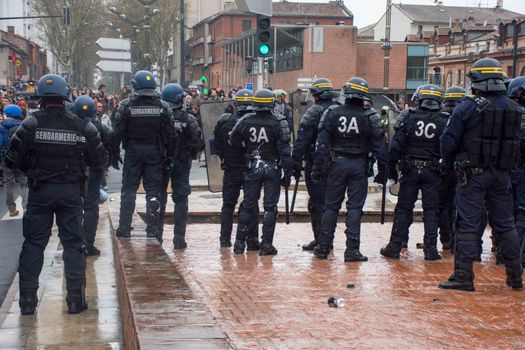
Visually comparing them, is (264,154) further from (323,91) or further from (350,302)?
(350,302)

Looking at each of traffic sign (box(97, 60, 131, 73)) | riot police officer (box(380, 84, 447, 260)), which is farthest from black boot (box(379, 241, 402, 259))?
traffic sign (box(97, 60, 131, 73))

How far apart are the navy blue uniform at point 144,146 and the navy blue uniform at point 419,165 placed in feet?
8.20

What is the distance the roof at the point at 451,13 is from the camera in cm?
→ 9894

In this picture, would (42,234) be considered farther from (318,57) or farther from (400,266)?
(318,57)

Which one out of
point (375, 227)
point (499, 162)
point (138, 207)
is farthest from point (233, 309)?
point (138, 207)

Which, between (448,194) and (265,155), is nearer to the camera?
(265,155)

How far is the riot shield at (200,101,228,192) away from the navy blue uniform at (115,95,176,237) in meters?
3.19

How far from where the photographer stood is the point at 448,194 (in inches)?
373

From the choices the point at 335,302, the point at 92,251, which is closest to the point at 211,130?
the point at 92,251

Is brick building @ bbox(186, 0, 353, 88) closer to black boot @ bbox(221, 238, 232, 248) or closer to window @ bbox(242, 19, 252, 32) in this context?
window @ bbox(242, 19, 252, 32)

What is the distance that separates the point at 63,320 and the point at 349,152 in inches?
138

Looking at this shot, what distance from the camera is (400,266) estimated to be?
837 cm

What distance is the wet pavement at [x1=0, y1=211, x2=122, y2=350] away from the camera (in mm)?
5902

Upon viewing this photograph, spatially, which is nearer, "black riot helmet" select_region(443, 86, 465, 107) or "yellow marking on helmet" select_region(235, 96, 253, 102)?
"black riot helmet" select_region(443, 86, 465, 107)
